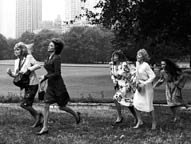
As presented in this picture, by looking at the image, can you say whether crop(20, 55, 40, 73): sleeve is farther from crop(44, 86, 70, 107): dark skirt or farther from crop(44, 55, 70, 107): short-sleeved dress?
crop(44, 86, 70, 107): dark skirt

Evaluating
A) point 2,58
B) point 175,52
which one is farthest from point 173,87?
→ point 2,58

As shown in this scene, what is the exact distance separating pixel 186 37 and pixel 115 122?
26.4 feet

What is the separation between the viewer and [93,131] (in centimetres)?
674

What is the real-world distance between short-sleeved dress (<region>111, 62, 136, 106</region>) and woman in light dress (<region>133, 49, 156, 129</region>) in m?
0.26

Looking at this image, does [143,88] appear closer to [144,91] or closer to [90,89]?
[144,91]

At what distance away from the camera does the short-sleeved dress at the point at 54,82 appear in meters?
6.59

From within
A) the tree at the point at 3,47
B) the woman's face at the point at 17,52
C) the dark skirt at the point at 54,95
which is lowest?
the tree at the point at 3,47

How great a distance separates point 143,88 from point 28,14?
5842 inches

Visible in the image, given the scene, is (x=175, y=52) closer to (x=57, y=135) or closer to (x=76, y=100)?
(x=76, y=100)

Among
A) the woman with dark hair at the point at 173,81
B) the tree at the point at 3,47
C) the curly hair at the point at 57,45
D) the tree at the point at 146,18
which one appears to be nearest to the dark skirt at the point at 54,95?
the curly hair at the point at 57,45

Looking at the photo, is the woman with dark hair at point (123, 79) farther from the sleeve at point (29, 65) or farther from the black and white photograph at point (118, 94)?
the sleeve at point (29, 65)

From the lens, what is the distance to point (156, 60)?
33.9m

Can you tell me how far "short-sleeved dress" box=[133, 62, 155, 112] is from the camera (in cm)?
704

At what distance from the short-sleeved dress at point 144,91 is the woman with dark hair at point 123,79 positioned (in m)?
0.29
